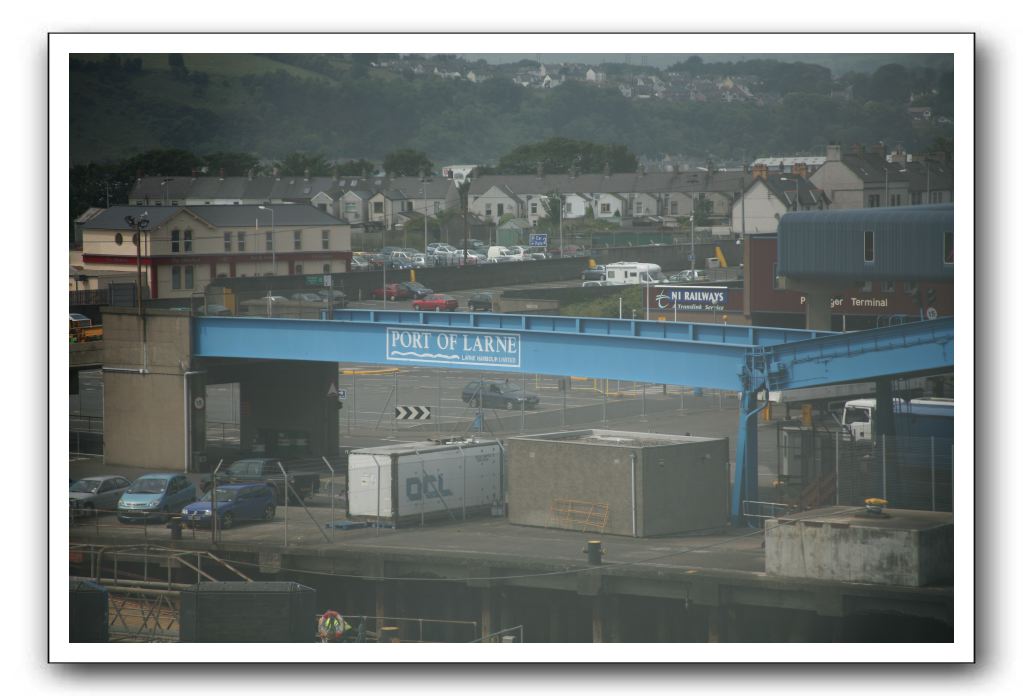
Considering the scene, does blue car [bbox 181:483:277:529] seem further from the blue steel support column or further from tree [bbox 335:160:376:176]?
tree [bbox 335:160:376:176]

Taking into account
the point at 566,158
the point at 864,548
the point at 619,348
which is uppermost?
the point at 566,158

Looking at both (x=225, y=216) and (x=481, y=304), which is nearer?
(x=225, y=216)

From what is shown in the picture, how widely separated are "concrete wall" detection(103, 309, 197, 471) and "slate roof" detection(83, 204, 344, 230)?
52.6ft

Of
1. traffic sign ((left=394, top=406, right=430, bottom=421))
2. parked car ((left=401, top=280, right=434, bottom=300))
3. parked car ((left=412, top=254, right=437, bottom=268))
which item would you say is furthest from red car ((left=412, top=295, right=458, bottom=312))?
traffic sign ((left=394, top=406, right=430, bottom=421))

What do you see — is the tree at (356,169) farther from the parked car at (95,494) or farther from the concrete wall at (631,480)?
the concrete wall at (631,480)

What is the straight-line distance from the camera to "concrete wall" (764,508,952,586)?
27.4 meters

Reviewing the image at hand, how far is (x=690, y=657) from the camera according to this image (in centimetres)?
2295

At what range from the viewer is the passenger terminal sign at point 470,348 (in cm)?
4006

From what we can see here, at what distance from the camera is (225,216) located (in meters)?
72.5

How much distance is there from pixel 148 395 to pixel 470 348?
13732mm

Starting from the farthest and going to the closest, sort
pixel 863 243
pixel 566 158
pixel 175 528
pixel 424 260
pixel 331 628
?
pixel 566 158 < pixel 424 260 < pixel 863 243 < pixel 175 528 < pixel 331 628

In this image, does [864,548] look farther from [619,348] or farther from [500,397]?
[500,397]

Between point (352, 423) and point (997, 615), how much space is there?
1430 inches

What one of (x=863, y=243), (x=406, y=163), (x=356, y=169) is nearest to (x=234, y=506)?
(x=863, y=243)
